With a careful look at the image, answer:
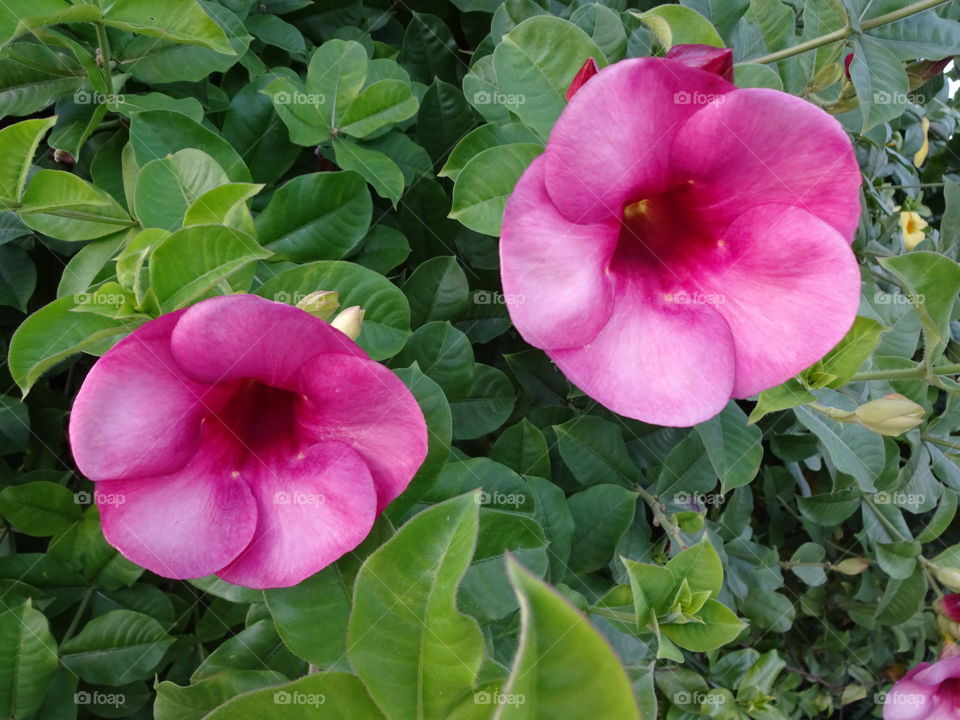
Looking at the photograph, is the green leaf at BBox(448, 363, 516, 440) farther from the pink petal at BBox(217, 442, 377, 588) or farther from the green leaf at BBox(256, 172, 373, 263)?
the pink petal at BBox(217, 442, 377, 588)

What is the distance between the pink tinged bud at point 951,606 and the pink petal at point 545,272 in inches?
52.9

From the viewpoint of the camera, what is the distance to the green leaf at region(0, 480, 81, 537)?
1130 mm

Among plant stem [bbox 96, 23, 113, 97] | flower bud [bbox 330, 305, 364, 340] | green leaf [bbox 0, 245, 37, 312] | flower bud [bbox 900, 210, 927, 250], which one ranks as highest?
plant stem [bbox 96, 23, 113, 97]

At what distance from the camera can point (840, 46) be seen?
1.20m

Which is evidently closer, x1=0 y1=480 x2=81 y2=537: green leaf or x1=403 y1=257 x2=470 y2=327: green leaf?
x1=0 y1=480 x2=81 y2=537: green leaf

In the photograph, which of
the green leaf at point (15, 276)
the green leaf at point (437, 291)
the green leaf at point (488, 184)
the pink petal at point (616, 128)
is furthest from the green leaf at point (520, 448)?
the green leaf at point (15, 276)

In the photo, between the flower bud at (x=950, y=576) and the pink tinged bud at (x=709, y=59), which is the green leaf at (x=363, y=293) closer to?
the pink tinged bud at (x=709, y=59)

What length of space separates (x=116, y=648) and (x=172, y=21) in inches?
37.0

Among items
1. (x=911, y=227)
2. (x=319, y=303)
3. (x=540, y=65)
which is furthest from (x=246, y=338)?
(x=911, y=227)

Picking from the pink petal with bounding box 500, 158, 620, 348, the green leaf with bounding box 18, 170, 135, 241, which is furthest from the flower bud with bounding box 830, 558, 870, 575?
the green leaf with bounding box 18, 170, 135, 241

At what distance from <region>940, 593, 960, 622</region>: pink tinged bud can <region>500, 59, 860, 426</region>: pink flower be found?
3.86 ft

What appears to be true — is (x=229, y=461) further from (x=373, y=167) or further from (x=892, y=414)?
(x=892, y=414)

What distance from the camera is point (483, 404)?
131cm

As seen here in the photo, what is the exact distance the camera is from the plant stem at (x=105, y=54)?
1043mm
